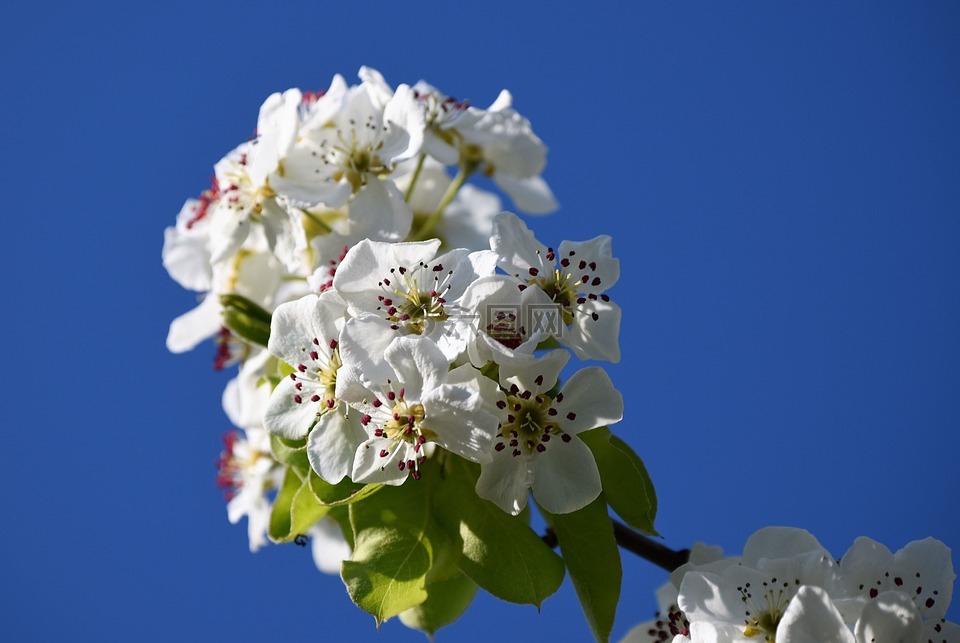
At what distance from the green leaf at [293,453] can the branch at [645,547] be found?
1.67ft

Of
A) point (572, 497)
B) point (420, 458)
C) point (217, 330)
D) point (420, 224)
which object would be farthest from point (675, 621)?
point (217, 330)

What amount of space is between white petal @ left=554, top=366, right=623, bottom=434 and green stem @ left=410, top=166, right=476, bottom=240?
34.2 inches

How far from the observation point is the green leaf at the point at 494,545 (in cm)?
182

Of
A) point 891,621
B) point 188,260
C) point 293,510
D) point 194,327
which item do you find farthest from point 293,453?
point 891,621

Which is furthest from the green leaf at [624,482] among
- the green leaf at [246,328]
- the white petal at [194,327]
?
the white petal at [194,327]

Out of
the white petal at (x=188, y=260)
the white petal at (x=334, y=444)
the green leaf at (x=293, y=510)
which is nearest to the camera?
the white petal at (x=334, y=444)

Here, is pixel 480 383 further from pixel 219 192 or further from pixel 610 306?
pixel 219 192

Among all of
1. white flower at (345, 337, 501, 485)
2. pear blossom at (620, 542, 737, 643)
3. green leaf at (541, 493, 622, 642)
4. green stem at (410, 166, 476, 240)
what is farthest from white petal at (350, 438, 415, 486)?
green stem at (410, 166, 476, 240)

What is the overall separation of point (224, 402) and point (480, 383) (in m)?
1.23

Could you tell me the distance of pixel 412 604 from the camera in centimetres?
184

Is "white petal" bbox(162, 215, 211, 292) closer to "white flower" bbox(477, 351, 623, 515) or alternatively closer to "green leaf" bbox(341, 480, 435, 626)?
"green leaf" bbox(341, 480, 435, 626)

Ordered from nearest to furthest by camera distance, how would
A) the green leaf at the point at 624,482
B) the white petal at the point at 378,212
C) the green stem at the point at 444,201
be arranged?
1. the green leaf at the point at 624,482
2. the white petal at the point at 378,212
3. the green stem at the point at 444,201

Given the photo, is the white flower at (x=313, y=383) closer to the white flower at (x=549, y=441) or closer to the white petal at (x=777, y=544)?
the white flower at (x=549, y=441)

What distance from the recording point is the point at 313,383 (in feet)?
6.13
